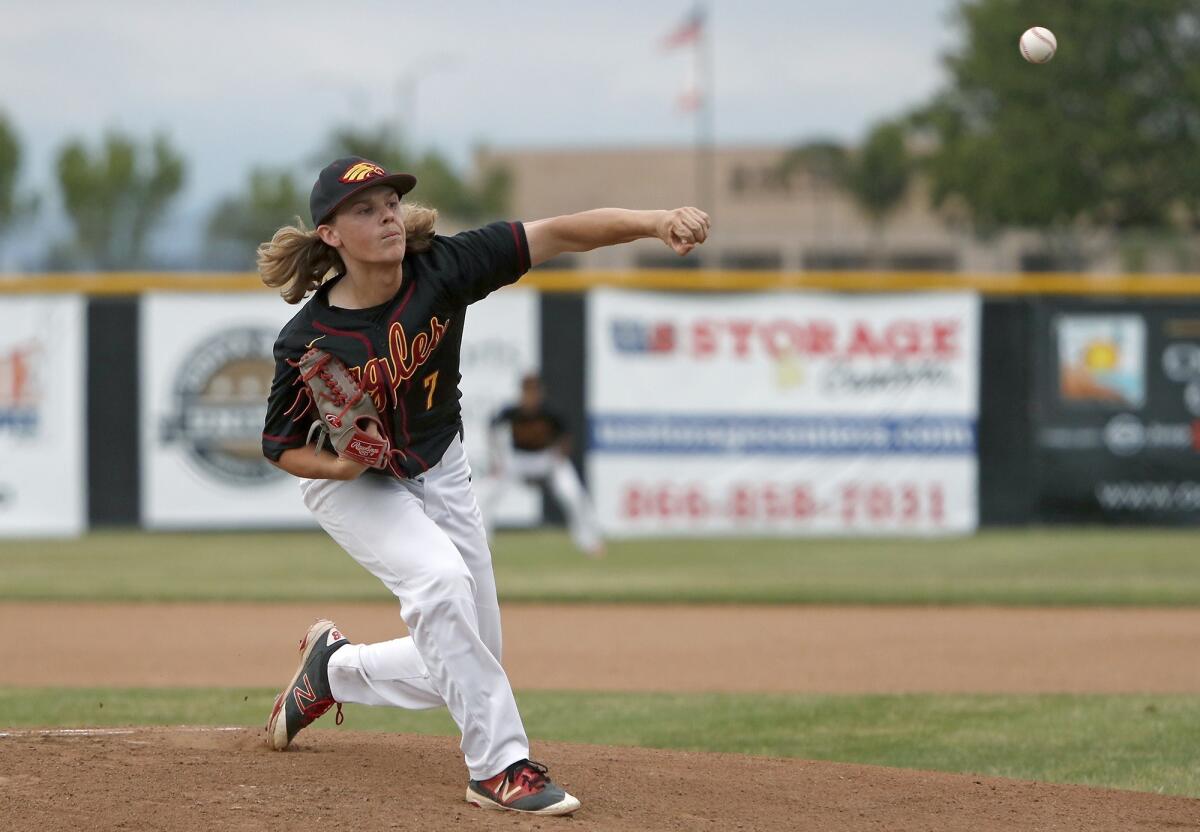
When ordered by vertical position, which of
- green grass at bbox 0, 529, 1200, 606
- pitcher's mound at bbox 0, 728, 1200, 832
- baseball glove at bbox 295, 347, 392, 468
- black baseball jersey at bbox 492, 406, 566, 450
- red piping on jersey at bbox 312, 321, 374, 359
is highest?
red piping on jersey at bbox 312, 321, 374, 359

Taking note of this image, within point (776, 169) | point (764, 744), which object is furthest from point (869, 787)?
point (776, 169)

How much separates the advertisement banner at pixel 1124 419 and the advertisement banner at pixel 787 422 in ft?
2.74

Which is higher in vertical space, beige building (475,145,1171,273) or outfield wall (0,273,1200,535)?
beige building (475,145,1171,273)

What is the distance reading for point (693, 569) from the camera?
13.6 meters

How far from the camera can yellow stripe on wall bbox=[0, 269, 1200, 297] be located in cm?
1664

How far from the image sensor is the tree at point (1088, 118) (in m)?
37.4

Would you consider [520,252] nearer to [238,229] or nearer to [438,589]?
[438,589]

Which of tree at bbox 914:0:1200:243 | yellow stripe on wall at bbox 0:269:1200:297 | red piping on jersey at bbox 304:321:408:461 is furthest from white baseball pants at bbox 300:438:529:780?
tree at bbox 914:0:1200:243

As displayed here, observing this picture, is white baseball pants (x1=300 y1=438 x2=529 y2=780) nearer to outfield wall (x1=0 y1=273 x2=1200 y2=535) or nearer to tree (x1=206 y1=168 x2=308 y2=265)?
tree (x1=206 y1=168 x2=308 y2=265)

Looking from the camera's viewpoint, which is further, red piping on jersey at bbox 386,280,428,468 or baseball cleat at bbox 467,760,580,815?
red piping on jersey at bbox 386,280,428,468

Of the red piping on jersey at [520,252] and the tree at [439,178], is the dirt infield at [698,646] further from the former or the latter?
the tree at [439,178]

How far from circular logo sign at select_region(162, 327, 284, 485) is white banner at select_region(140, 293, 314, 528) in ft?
0.03

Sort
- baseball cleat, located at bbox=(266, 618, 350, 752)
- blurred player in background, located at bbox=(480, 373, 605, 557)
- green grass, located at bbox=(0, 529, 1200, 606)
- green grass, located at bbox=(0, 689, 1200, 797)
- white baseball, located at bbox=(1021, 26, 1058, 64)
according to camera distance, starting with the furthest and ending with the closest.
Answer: blurred player in background, located at bbox=(480, 373, 605, 557)
green grass, located at bbox=(0, 529, 1200, 606)
white baseball, located at bbox=(1021, 26, 1058, 64)
green grass, located at bbox=(0, 689, 1200, 797)
baseball cleat, located at bbox=(266, 618, 350, 752)

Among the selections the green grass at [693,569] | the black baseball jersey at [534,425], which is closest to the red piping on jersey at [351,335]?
the green grass at [693,569]
